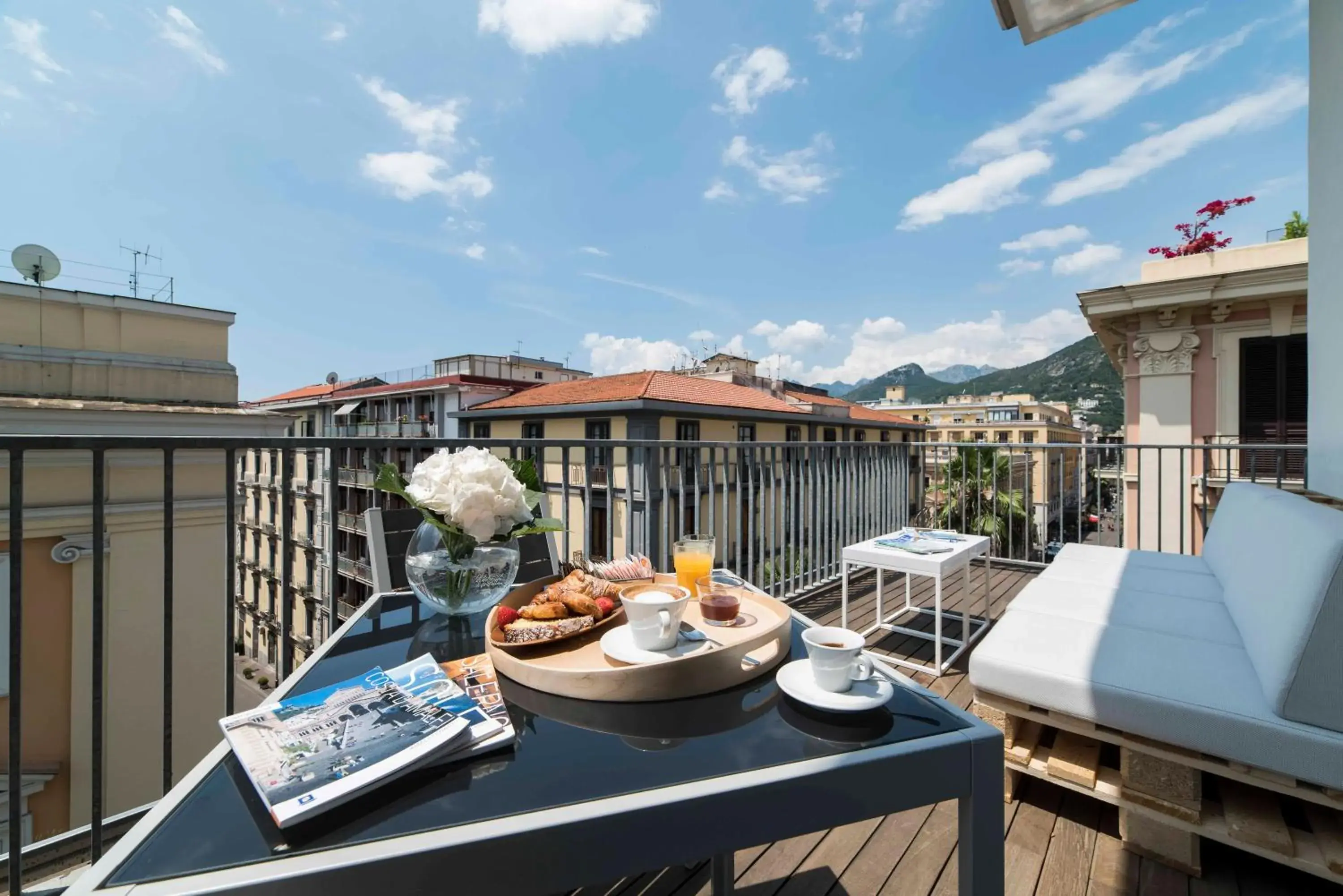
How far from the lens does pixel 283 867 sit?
1.55 ft

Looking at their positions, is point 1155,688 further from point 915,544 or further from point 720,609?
point 915,544

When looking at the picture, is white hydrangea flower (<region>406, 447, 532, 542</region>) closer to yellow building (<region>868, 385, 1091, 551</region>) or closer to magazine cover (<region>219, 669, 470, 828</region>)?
magazine cover (<region>219, 669, 470, 828</region>)

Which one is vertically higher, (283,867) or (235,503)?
(235,503)

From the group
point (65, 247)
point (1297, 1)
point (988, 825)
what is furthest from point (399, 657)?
point (65, 247)

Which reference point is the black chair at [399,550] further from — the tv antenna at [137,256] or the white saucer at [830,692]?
the tv antenna at [137,256]

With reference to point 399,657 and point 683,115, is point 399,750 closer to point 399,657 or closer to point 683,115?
point 399,657

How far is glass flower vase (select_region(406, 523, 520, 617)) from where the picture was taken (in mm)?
1144

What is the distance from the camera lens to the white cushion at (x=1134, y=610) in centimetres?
179

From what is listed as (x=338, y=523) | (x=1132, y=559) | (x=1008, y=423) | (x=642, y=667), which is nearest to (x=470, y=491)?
(x=642, y=667)

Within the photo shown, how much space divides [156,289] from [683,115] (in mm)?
11366

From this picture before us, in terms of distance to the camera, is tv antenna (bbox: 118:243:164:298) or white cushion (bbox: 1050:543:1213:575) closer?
white cushion (bbox: 1050:543:1213:575)

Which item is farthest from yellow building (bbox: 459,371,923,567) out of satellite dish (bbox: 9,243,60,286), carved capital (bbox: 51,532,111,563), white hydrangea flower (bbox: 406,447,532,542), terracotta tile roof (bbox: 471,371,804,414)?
satellite dish (bbox: 9,243,60,286)

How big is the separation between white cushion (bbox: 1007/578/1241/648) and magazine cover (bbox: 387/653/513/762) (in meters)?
2.08

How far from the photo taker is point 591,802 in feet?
1.86
